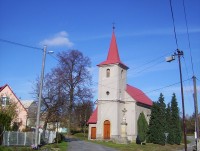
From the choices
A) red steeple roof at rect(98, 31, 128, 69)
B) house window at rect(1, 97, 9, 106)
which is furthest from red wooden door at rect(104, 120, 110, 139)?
house window at rect(1, 97, 9, 106)

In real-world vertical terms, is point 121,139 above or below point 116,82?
below

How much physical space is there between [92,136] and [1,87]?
1726cm

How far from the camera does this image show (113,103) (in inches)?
1892

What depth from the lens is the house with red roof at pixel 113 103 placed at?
156ft

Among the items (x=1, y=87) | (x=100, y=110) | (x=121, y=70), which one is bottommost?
(x=100, y=110)

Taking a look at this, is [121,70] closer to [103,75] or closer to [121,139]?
[103,75]

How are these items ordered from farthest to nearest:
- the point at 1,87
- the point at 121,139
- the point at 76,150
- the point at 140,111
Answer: the point at 140,111 < the point at 1,87 < the point at 121,139 < the point at 76,150

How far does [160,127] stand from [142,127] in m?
3.30

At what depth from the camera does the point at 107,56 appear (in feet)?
169

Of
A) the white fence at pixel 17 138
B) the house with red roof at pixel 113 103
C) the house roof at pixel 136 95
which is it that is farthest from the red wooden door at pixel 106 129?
the white fence at pixel 17 138

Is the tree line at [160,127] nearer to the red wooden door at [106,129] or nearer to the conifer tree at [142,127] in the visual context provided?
the conifer tree at [142,127]

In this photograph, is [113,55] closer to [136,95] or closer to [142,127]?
[136,95]

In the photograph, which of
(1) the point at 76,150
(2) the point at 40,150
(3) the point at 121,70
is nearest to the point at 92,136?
(3) the point at 121,70

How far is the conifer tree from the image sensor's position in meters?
49.3
